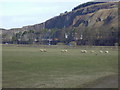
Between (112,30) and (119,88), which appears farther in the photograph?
(112,30)

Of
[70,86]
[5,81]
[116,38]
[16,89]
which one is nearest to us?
[16,89]

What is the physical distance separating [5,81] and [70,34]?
7041 inches

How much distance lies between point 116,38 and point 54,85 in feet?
429

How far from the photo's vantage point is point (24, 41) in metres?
200

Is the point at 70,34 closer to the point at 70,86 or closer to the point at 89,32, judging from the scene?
the point at 89,32

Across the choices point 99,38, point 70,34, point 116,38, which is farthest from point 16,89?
point 70,34

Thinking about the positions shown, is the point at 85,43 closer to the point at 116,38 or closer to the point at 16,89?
the point at 116,38

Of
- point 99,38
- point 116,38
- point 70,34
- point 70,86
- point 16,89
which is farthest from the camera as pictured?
point 70,34

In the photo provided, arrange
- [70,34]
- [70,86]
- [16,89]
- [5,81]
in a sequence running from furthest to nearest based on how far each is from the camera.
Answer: [70,34] < [5,81] < [70,86] < [16,89]

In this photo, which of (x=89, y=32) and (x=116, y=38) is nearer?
(x=116, y=38)

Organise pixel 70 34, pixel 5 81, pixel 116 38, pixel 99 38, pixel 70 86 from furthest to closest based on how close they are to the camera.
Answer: pixel 70 34
pixel 99 38
pixel 116 38
pixel 5 81
pixel 70 86

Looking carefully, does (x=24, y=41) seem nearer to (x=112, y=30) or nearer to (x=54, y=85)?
(x=112, y=30)

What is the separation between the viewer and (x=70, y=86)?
18.9 meters

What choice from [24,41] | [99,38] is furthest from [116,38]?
[24,41]
